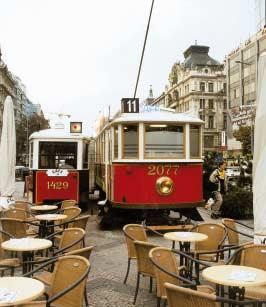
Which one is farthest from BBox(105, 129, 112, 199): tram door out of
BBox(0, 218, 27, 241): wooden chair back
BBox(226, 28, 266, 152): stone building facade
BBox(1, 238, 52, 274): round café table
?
BBox(226, 28, 266, 152): stone building facade

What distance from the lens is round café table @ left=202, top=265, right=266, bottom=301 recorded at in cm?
462

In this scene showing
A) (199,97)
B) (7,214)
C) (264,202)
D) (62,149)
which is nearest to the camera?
(264,202)

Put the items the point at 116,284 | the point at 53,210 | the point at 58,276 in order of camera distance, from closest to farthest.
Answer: the point at 58,276
the point at 116,284
the point at 53,210

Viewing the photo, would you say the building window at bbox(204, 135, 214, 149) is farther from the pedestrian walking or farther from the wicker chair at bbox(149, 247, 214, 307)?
the wicker chair at bbox(149, 247, 214, 307)

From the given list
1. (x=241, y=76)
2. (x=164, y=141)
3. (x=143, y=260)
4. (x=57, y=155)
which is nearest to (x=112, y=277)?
(x=143, y=260)

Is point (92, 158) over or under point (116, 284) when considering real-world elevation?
over

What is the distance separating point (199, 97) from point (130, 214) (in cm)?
8871

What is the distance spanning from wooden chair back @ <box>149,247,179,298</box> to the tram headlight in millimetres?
6021

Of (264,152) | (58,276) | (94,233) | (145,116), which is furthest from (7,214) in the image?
(264,152)

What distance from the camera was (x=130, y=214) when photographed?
13.6 meters

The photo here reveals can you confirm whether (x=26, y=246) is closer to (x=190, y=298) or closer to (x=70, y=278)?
(x=70, y=278)

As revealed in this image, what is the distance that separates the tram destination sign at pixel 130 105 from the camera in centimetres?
1215

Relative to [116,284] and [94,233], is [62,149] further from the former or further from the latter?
[116,284]

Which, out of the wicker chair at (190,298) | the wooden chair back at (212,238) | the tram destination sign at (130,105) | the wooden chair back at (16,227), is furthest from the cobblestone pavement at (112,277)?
the tram destination sign at (130,105)
